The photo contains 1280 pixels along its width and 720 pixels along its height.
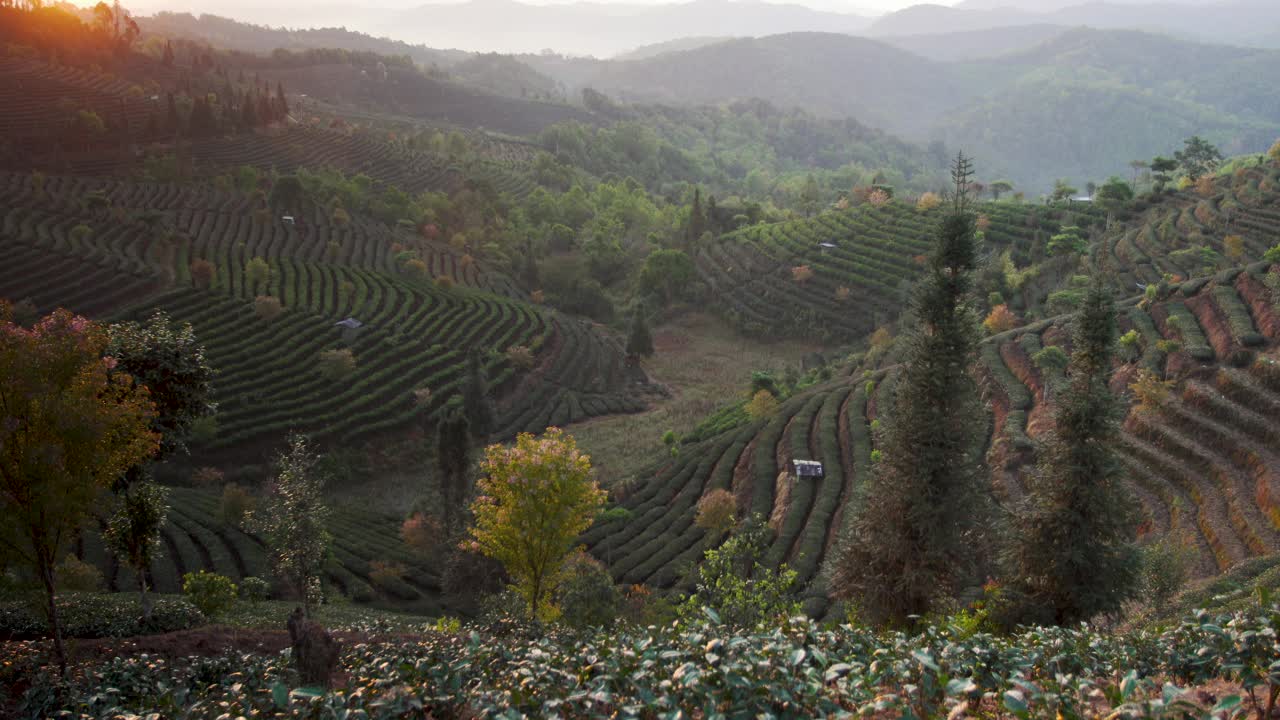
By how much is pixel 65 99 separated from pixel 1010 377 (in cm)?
11953

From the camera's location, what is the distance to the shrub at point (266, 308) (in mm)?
57281

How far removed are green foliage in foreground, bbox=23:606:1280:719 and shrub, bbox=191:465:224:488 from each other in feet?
118

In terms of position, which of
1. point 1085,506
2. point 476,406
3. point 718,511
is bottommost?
point 476,406

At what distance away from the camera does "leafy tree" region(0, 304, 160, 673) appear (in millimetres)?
13250

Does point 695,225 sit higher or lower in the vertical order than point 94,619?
higher

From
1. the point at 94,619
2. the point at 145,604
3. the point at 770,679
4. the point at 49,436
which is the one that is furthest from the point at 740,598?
the point at 94,619

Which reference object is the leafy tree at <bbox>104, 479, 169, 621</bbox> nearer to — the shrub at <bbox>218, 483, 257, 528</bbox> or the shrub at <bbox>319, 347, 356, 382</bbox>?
the shrub at <bbox>218, 483, 257, 528</bbox>

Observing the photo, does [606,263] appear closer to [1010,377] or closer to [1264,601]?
[1010,377]

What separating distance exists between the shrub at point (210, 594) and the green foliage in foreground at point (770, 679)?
30.7 ft

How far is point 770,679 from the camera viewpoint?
893 cm

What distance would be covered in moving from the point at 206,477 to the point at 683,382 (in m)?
40.6

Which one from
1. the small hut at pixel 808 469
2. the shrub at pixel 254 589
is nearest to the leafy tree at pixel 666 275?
the small hut at pixel 808 469

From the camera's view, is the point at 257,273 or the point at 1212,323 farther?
the point at 257,273

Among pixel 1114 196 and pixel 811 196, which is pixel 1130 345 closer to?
pixel 1114 196
